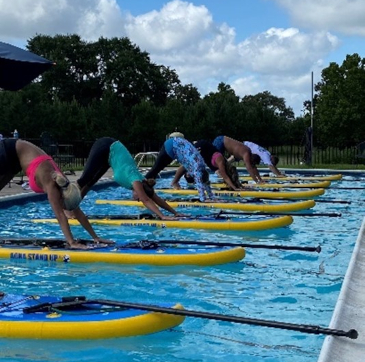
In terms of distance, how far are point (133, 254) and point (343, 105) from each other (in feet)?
85.6

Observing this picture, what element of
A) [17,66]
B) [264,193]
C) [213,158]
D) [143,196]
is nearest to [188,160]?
[213,158]

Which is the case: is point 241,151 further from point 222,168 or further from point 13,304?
point 13,304

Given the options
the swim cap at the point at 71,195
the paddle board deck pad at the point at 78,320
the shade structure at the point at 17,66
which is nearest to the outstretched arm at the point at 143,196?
the shade structure at the point at 17,66

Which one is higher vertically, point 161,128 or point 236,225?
point 161,128

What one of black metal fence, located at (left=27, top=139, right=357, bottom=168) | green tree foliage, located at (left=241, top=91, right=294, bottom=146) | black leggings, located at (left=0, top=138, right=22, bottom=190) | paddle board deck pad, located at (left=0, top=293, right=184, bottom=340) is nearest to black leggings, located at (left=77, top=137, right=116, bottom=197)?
black leggings, located at (left=0, top=138, right=22, bottom=190)

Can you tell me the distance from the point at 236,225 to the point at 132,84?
163 ft

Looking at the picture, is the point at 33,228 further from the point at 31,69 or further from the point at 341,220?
the point at 341,220

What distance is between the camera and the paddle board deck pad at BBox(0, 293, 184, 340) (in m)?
4.16

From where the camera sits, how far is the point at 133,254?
21.7 ft

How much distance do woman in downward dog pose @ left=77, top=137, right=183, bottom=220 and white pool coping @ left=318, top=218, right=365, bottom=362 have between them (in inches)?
134

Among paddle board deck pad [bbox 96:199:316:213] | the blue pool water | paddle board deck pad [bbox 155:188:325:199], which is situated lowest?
the blue pool water

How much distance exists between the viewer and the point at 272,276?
6.40 metres

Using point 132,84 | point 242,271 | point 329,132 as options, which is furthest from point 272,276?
point 132,84

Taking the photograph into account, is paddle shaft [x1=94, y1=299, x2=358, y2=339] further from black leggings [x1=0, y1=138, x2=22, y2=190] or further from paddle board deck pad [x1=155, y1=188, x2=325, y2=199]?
paddle board deck pad [x1=155, y1=188, x2=325, y2=199]
